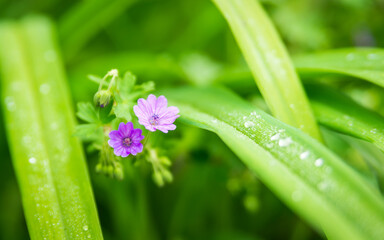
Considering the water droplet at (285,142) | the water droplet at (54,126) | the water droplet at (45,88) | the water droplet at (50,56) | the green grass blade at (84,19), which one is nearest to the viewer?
the water droplet at (285,142)

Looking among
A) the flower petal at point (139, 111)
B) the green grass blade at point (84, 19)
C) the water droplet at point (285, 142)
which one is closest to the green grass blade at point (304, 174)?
the water droplet at point (285, 142)

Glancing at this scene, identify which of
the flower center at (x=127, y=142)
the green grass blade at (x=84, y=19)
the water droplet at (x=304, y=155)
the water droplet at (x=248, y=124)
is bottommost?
the water droplet at (x=304, y=155)

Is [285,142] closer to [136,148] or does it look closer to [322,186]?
[322,186]

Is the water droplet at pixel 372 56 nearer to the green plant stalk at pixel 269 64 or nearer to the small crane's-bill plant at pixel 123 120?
the green plant stalk at pixel 269 64

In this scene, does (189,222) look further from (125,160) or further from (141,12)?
(141,12)

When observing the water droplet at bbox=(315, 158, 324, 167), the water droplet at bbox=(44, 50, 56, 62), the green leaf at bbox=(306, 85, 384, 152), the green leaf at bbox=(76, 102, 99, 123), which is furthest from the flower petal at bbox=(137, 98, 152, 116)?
the water droplet at bbox=(44, 50, 56, 62)

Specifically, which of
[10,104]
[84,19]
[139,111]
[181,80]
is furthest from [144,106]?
[84,19]

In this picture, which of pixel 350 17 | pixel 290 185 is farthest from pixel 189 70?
pixel 350 17
